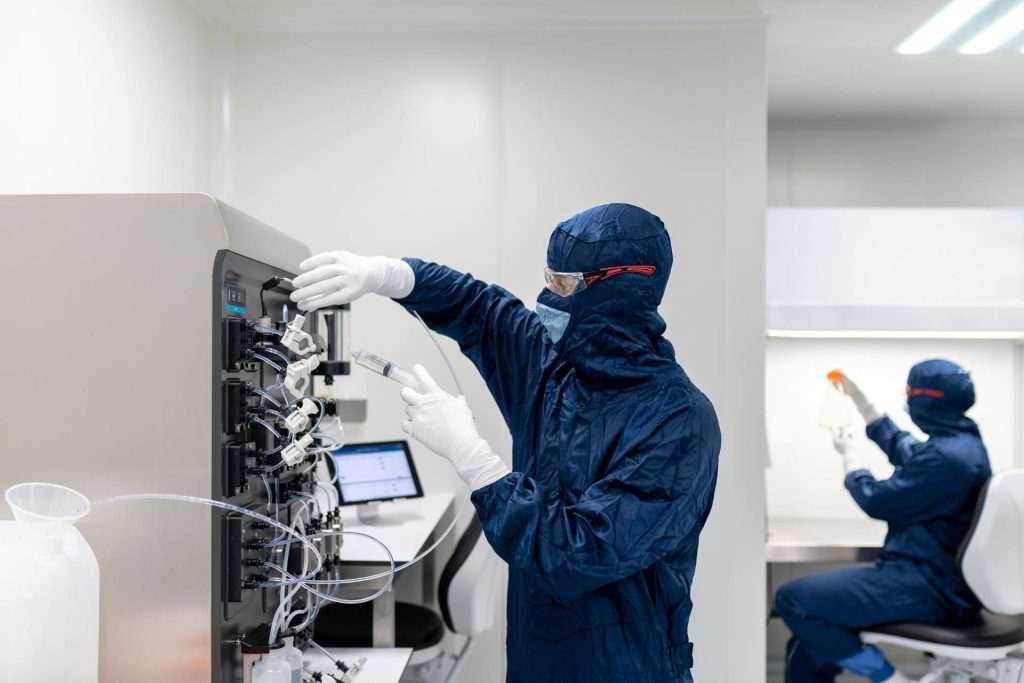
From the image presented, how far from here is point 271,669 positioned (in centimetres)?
139

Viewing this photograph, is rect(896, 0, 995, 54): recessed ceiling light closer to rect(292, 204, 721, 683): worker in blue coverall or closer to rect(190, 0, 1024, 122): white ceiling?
rect(190, 0, 1024, 122): white ceiling

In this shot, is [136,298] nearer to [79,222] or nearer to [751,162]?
[79,222]

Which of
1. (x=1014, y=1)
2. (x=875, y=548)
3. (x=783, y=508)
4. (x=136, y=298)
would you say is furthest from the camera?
(x=783, y=508)

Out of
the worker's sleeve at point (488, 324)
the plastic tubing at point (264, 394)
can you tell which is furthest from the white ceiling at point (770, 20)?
the plastic tubing at point (264, 394)

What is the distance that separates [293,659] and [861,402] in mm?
2803

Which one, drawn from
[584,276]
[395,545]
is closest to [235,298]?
[584,276]

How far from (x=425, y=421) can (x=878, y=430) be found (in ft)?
8.28

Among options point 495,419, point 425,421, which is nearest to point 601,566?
point 425,421

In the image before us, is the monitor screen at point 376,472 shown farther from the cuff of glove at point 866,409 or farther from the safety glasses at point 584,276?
the cuff of glove at point 866,409

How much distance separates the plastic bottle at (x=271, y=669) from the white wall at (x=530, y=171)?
155 cm

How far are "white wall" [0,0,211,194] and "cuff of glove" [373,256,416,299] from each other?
33.8 inches

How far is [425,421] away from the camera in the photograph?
1541 millimetres

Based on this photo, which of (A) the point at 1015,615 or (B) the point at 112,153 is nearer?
(B) the point at 112,153

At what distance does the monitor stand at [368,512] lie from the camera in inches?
99.4
